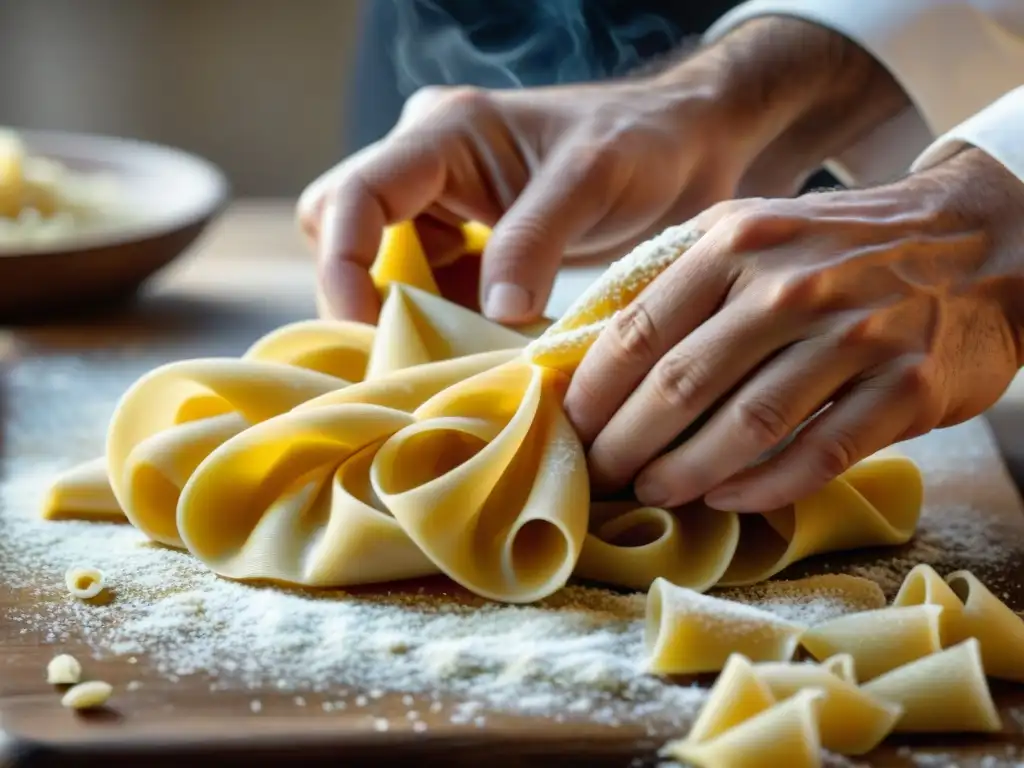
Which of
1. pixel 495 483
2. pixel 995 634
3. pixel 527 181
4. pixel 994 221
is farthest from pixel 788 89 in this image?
pixel 995 634

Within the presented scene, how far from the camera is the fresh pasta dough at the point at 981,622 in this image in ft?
3.80

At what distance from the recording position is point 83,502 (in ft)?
4.94

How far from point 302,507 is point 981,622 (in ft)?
2.27

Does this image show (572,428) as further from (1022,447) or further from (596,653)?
(1022,447)

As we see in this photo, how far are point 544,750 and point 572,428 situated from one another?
403mm

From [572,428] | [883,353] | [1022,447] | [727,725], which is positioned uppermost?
[883,353]

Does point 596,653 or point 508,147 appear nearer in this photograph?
→ point 596,653

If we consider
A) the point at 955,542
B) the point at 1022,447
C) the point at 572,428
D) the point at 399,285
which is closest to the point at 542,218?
the point at 399,285

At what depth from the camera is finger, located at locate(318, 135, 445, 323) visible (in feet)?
5.66

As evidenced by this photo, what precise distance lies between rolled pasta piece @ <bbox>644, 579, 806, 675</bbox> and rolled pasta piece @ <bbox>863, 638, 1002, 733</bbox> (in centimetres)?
10

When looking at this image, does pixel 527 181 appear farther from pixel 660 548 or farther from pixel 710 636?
pixel 710 636

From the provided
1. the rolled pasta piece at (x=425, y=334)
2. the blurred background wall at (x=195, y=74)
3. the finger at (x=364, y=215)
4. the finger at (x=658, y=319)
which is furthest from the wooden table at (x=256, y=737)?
the blurred background wall at (x=195, y=74)

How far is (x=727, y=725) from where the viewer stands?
104 cm

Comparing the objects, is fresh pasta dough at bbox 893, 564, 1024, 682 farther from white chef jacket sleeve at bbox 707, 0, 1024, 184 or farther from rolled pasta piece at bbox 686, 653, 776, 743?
white chef jacket sleeve at bbox 707, 0, 1024, 184
